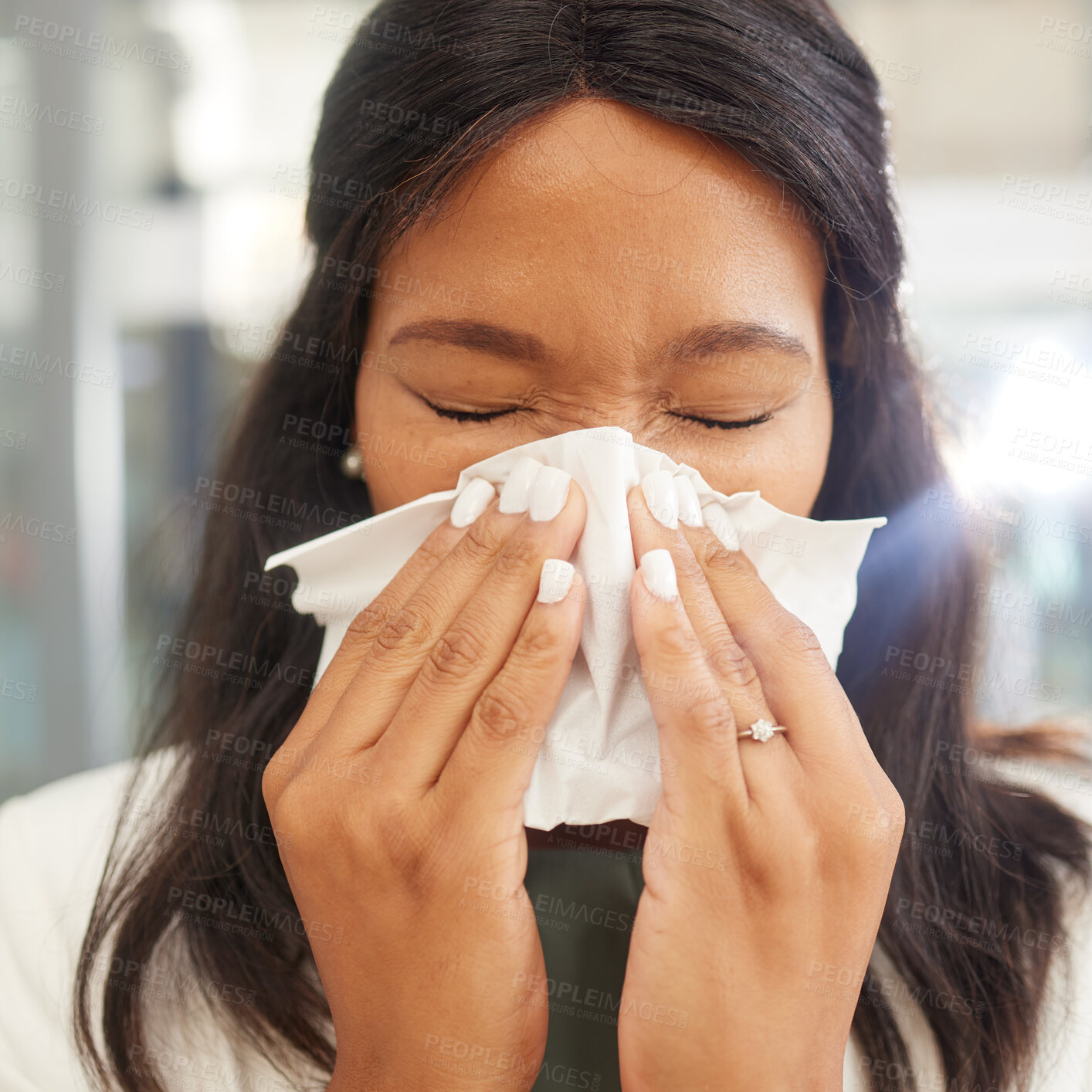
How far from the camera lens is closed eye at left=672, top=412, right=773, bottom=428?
0.92 meters

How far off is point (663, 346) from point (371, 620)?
16.6 inches

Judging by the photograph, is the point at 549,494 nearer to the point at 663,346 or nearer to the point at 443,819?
the point at 663,346

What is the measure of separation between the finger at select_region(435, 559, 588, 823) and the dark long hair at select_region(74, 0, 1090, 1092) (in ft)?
1.54

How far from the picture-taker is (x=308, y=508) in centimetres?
132

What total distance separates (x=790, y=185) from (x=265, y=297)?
2.14m

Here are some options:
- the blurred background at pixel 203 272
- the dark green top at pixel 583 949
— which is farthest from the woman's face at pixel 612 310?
the blurred background at pixel 203 272

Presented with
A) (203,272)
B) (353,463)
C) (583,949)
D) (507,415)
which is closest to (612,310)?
(507,415)

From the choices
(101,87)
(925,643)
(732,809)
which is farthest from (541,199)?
(101,87)

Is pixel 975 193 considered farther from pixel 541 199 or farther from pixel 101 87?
pixel 101 87

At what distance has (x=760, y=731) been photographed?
2.50 feet

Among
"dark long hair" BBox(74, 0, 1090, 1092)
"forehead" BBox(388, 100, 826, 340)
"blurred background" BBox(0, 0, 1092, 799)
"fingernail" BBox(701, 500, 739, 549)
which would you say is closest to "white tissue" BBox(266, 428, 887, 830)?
"fingernail" BBox(701, 500, 739, 549)

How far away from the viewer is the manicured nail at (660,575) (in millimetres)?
776

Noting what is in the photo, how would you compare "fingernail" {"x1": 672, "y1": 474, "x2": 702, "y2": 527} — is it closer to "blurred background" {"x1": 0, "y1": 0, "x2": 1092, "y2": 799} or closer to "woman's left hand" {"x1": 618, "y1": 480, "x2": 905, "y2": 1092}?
"woman's left hand" {"x1": 618, "y1": 480, "x2": 905, "y2": 1092}

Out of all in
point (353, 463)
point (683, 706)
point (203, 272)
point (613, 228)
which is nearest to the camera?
point (683, 706)
